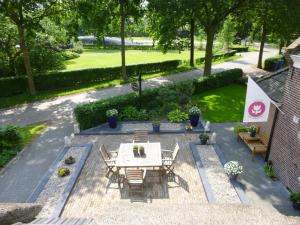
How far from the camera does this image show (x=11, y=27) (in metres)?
27.1

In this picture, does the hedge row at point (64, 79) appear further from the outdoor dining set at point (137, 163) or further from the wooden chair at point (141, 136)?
the outdoor dining set at point (137, 163)

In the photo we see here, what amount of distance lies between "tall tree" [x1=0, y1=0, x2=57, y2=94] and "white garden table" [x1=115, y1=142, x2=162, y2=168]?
16.2m

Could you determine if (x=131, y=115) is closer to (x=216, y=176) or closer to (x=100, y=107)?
(x=100, y=107)

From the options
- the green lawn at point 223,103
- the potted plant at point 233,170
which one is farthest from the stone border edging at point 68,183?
the green lawn at point 223,103

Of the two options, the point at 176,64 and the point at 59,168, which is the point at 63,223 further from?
the point at 176,64

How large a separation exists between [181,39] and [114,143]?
22.7 m

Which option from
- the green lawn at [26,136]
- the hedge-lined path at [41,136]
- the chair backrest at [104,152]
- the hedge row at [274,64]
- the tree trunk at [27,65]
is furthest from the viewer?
the hedge row at [274,64]

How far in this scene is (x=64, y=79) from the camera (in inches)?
1145

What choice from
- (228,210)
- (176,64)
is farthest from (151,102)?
(176,64)

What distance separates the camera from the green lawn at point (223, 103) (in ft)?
68.5

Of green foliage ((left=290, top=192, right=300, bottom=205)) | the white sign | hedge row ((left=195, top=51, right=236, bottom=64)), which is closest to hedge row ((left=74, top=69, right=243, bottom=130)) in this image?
the white sign

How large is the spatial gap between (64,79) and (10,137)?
13978 mm

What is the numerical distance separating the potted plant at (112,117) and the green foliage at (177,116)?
3.82 m

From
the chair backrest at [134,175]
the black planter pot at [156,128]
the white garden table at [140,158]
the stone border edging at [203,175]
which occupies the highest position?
the white garden table at [140,158]
